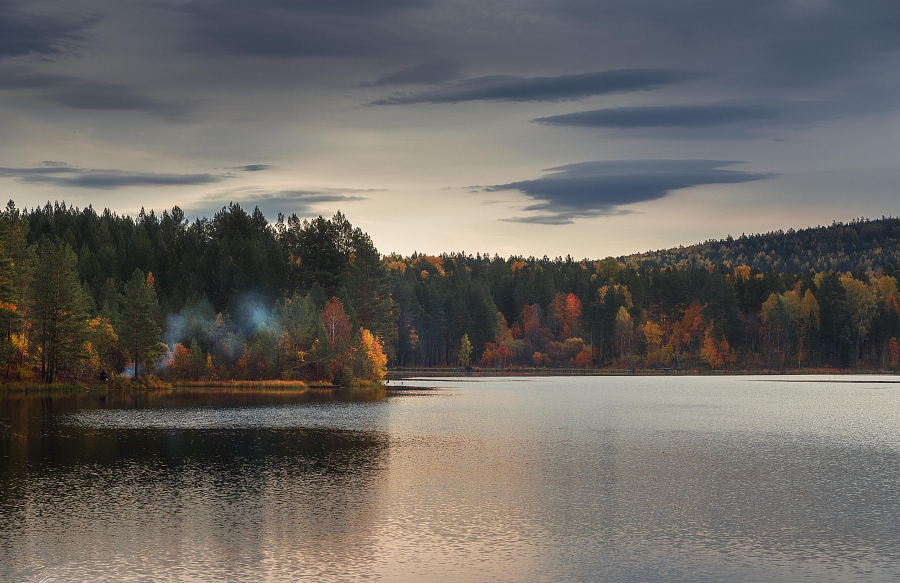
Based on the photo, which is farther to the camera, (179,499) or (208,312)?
(208,312)

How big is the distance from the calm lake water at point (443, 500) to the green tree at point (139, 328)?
4331cm

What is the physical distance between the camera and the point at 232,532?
28.0 meters

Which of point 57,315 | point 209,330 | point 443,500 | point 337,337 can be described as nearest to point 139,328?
point 57,315

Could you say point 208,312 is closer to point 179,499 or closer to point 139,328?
point 139,328

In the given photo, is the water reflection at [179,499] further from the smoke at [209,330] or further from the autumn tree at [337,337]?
A: the smoke at [209,330]

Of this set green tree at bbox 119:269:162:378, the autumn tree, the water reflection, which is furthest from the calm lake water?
the autumn tree

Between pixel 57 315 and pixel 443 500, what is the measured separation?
266 feet

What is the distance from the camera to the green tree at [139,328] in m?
112

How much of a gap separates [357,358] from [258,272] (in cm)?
4421

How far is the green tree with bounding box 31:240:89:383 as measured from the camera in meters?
99.5

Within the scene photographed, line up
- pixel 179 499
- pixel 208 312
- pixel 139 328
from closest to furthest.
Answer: pixel 179 499 < pixel 139 328 < pixel 208 312

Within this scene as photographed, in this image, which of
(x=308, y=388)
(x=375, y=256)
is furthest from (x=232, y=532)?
(x=375, y=256)

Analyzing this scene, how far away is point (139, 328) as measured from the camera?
112000mm

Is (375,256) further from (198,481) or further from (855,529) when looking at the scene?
(855,529)
